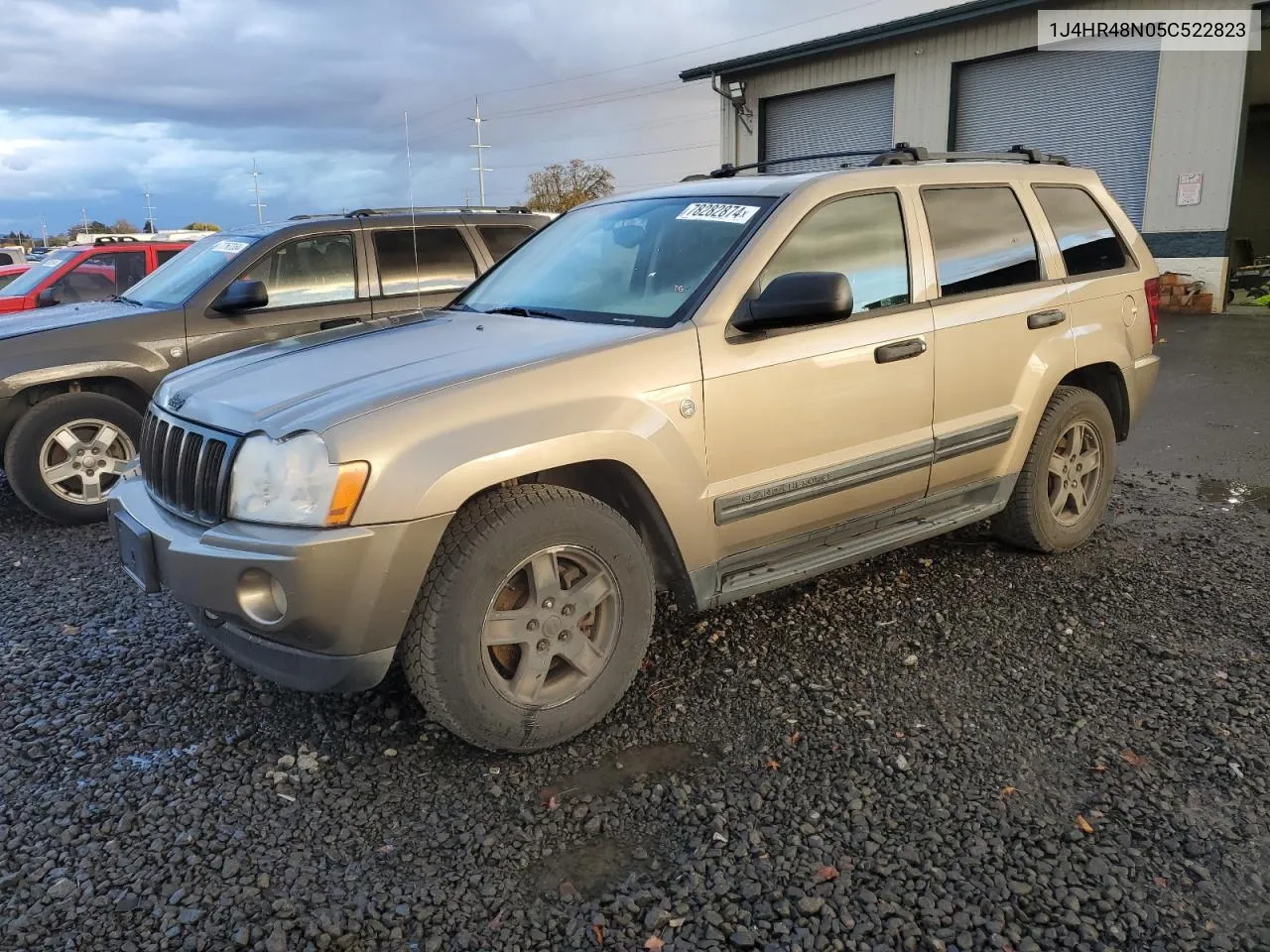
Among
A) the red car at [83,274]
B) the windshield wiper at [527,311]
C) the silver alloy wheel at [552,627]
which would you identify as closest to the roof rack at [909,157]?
the windshield wiper at [527,311]

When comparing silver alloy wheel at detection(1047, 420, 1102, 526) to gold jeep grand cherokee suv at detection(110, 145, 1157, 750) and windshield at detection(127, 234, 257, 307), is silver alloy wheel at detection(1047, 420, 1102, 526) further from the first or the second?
windshield at detection(127, 234, 257, 307)

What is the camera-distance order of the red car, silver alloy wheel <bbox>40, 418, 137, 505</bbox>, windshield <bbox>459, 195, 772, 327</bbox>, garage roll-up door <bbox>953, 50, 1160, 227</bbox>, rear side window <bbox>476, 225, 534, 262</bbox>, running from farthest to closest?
garage roll-up door <bbox>953, 50, 1160, 227</bbox>
the red car
rear side window <bbox>476, 225, 534, 262</bbox>
silver alloy wheel <bbox>40, 418, 137, 505</bbox>
windshield <bbox>459, 195, 772, 327</bbox>

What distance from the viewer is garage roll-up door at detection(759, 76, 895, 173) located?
18.8m

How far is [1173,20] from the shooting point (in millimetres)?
14688

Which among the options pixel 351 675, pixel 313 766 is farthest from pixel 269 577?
pixel 313 766

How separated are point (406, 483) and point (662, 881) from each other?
1259mm

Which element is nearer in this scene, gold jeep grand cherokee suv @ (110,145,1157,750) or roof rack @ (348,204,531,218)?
gold jeep grand cherokee suv @ (110,145,1157,750)

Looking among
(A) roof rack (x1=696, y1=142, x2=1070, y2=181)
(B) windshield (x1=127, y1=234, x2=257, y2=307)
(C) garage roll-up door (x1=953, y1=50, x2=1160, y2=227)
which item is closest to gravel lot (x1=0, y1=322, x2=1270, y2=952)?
(A) roof rack (x1=696, y1=142, x2=1070, y2=181)

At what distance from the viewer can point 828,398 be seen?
12.0 feet

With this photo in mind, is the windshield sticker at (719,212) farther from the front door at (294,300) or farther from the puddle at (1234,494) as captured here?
the puddle at (1234,494)

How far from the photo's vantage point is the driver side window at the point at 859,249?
373 centimetres

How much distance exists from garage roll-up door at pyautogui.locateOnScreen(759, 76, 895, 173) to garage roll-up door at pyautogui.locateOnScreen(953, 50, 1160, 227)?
165cm

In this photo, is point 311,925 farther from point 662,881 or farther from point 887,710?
point 887,710

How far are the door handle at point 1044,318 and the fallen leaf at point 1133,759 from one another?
6.58 feet
